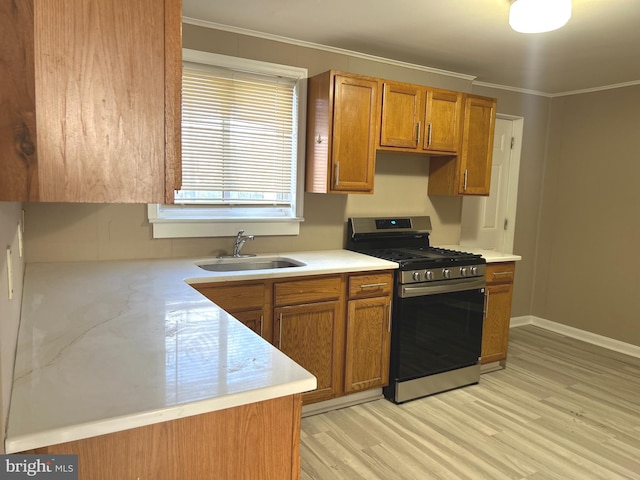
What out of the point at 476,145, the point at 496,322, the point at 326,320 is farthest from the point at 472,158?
the point at 326,320

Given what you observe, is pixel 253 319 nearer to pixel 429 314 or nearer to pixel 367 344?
pixel 367 344

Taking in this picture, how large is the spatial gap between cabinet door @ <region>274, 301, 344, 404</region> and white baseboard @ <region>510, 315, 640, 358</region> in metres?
2.74

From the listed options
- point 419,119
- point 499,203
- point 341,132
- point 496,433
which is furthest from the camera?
point 499,203

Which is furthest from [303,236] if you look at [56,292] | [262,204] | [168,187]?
[168,187]

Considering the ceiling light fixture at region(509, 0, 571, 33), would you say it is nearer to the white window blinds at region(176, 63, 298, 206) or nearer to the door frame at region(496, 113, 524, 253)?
the white window blinds at region(176, 63, 298, 206)

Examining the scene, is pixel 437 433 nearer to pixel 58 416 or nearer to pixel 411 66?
pixel 58 416

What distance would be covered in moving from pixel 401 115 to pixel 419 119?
0.16 meters

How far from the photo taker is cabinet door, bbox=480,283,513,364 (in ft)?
11.6

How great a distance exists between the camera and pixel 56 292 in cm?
190

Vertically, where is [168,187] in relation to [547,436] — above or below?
above

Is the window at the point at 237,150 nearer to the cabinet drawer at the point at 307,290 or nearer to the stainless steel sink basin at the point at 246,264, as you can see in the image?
the stainless steel sink basin at the point at 246,264

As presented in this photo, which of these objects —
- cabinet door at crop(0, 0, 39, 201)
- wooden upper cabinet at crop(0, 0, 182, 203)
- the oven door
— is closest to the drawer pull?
the oven door

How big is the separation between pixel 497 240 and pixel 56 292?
3.99m

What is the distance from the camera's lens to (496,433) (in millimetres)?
2693
